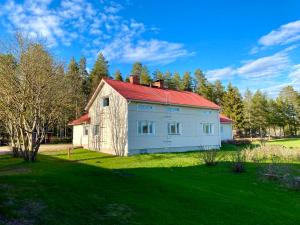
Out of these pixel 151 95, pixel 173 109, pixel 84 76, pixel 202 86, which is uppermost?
pixel 84 76

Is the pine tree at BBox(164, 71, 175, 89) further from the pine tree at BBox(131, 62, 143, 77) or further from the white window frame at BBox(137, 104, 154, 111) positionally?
the white window frame at BBox(137, 104, 154, 111)

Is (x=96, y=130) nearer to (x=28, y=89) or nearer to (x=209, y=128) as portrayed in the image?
(x=28, y=89)

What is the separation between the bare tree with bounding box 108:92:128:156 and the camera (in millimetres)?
22734

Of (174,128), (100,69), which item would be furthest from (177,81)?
(174,128)

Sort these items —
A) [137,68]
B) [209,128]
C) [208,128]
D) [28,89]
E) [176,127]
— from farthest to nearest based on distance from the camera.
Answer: [137,68] < [209,128] < [208,128] < [176,127] < [28,89]

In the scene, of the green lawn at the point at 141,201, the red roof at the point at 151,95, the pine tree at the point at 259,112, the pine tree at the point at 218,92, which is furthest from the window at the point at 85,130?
the pine tree at the point at 218,92

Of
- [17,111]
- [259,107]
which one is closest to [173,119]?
[17,111]

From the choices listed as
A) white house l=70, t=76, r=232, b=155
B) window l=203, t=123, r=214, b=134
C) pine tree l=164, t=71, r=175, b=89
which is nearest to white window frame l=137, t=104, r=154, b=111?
white house l=70, t=76, r=232, b=155

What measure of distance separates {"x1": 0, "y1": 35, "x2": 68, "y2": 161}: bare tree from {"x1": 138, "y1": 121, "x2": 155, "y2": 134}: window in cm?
752

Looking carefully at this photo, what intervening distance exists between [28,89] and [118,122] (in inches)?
319

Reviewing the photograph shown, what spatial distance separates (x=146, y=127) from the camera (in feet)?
79.0

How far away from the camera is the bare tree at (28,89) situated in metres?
18.0

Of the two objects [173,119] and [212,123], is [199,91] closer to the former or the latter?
[212,123]

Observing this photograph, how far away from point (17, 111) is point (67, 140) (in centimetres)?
2598
